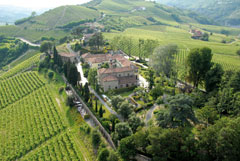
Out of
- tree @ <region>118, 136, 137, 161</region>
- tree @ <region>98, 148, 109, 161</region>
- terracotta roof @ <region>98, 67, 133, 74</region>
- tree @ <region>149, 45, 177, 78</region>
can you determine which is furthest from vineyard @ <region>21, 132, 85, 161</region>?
tree @ <region>149, 45, 177, 78</region>

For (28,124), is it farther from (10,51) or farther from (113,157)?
(10,51)

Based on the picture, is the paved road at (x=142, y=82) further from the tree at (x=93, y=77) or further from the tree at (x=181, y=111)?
the tree at (x=181, y=111)

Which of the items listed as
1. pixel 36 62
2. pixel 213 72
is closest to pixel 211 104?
pixel 213 72

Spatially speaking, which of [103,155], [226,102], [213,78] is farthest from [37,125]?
[213,78]

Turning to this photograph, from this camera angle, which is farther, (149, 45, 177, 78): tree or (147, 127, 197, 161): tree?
(149, 45, 177, 78): tree

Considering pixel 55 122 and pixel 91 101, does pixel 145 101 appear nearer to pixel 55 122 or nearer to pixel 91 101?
pixel 91 101

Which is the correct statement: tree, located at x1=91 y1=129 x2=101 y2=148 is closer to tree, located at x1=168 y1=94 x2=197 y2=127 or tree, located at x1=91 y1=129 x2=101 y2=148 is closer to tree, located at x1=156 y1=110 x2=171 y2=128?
tree, located at x1=156 y1=110 x2=171 y2=128
